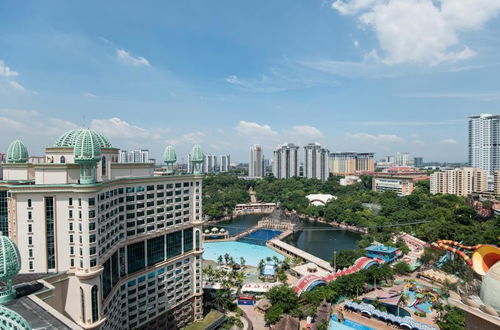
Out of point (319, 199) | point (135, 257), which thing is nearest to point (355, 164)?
point (319, 199)

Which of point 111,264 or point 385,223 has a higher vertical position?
point 111,264

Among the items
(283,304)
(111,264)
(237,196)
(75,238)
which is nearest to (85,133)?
(75,238)

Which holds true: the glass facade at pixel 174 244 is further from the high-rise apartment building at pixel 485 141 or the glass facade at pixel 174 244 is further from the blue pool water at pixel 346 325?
the high-rise apartment building at pixel 485 141

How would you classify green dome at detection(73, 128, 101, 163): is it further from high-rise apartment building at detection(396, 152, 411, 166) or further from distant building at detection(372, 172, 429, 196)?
high-rise apartment building at detection(396, 152, 411, 166)

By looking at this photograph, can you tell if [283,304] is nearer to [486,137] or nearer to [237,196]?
[237,196]

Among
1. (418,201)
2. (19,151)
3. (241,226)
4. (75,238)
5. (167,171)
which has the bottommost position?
(241,226)

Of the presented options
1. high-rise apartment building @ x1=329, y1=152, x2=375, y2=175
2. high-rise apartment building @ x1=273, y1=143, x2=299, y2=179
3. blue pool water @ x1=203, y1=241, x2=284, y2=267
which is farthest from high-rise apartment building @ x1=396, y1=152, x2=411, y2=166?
blue pool water @ x1=203, y1=241, x2=284, y2=267
